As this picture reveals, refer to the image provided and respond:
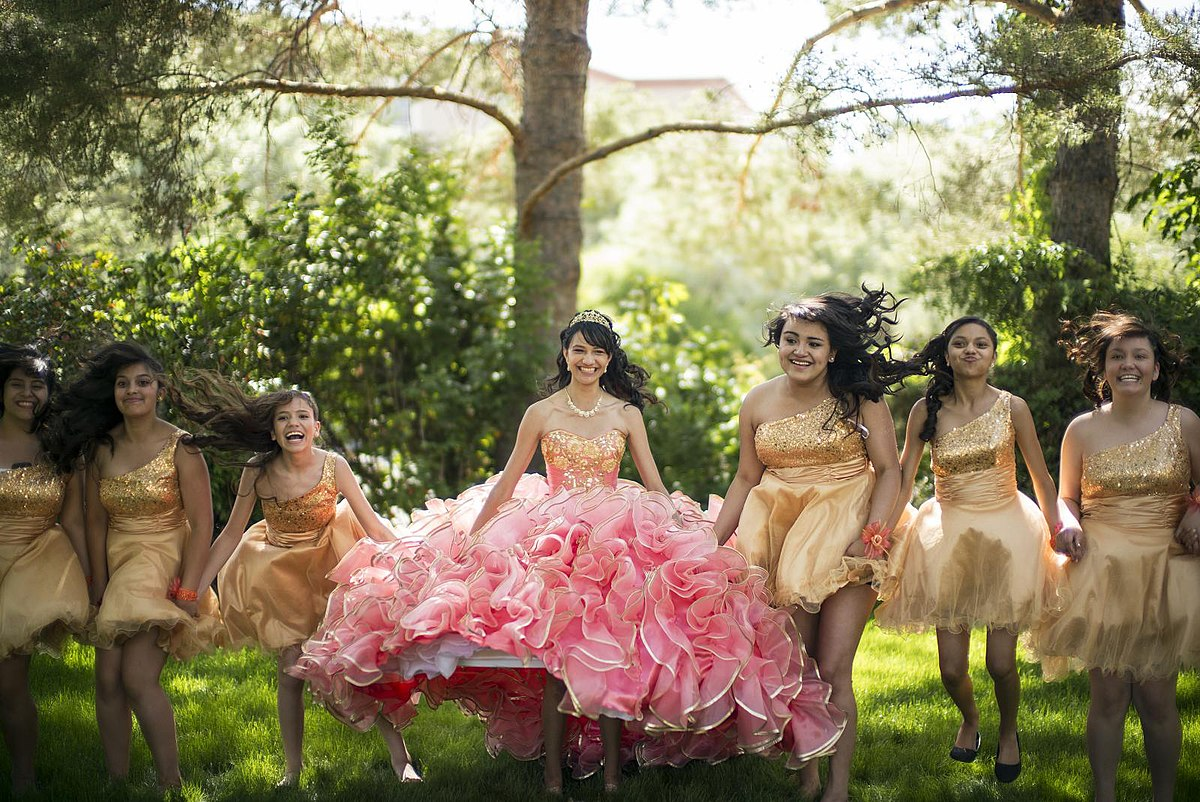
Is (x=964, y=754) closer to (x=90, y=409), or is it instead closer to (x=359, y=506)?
(x=359, y=506)

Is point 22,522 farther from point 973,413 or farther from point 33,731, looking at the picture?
point 973,413

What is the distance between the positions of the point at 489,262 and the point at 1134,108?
5220mm

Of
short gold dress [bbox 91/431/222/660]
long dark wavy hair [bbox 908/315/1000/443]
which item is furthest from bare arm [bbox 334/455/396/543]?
long dark wavy hair [bbox 908/315/1000/443]

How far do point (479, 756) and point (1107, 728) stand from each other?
9.35 feet

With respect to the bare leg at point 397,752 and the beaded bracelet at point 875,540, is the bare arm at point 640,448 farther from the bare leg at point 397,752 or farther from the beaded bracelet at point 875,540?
the bare leg at point 397,752

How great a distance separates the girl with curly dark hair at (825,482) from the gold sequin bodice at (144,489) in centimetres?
250

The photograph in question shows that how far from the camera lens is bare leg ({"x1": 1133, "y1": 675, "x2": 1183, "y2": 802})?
450 centimetres

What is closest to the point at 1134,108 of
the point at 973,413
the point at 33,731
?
the point at 973,413

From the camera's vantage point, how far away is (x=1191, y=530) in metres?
4.50

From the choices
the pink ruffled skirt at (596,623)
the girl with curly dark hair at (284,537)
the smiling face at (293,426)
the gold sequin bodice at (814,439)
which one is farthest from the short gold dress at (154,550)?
the gold sequin bodice at (814,439)

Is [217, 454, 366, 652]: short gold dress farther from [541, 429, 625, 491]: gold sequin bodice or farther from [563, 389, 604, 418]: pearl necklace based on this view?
[563, 389, 604, 418]: pearl necklace

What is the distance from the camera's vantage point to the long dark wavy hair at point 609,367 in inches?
215

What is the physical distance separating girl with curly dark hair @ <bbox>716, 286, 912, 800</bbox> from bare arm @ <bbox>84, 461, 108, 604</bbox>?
2789 millimetres

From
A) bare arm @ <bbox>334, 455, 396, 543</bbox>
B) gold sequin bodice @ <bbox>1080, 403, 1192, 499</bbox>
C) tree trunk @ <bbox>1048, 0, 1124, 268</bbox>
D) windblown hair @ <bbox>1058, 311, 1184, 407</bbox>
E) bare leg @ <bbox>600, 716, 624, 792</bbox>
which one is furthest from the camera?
tree trunk @ <bbox>1048, 0, 1124, 268</bbox>
